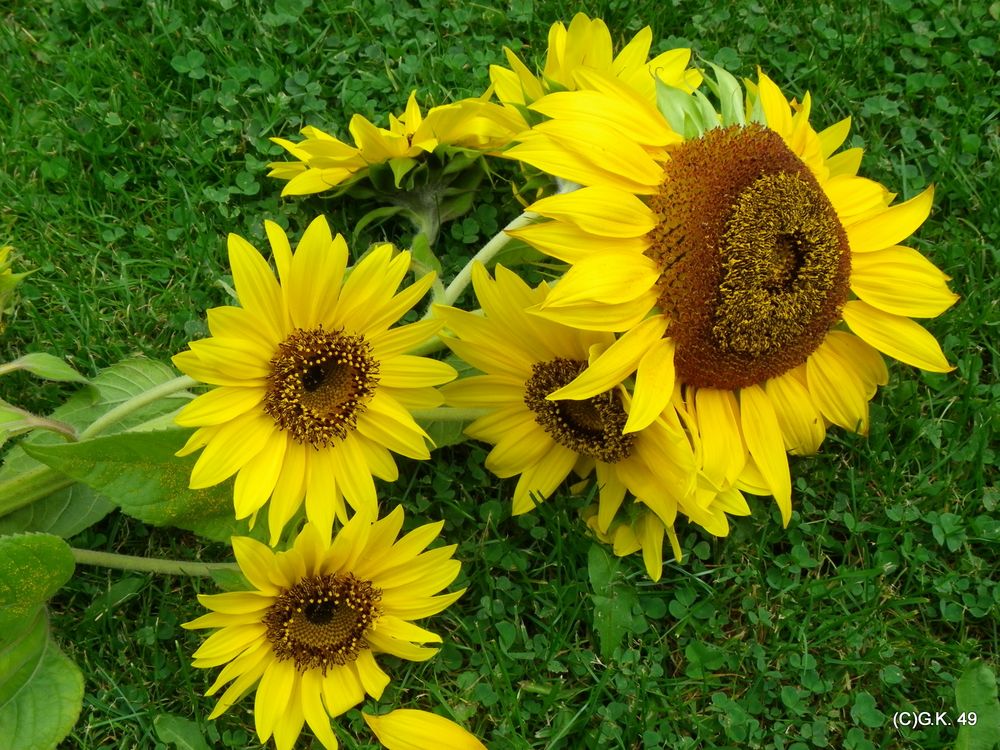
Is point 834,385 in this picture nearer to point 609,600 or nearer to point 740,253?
point 740,253

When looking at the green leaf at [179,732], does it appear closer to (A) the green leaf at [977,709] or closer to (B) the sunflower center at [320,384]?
(B) the sunflower center at [320,384]

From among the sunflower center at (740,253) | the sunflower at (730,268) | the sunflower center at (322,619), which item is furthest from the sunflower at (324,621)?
the sunflower center at (740,253)

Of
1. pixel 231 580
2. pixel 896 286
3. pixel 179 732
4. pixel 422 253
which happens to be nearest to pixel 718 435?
pixel 896 286

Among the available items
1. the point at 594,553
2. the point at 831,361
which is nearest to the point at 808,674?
the point at 594,553

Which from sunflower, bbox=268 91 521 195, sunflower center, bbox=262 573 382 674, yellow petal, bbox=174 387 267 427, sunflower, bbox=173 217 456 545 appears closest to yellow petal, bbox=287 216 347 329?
sunflower, bbox=173 217 456 545

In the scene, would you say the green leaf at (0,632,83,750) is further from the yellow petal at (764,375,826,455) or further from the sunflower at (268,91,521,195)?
the yellow petal at (764,375,826,455)
